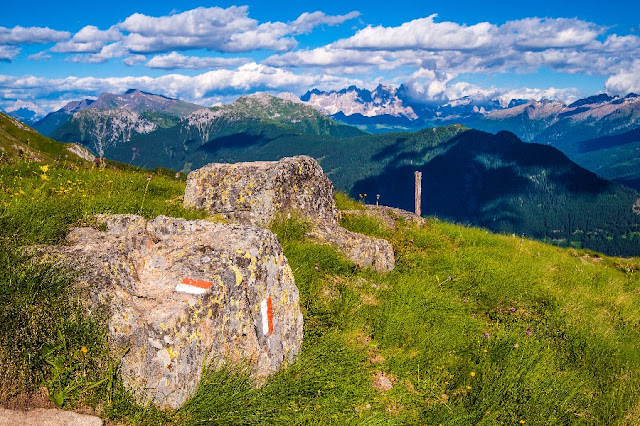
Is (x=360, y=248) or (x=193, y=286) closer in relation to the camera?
(x=193, y=286)

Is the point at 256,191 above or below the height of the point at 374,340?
above

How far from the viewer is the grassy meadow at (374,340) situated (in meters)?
5.11

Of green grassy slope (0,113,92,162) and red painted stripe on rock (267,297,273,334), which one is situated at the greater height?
green grassy slope (0,113,92,162)

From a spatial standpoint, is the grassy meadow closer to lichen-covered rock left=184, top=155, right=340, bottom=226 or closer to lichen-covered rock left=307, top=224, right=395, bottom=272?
lichen-covered rock left=307, top=224, right=395, bottom=272

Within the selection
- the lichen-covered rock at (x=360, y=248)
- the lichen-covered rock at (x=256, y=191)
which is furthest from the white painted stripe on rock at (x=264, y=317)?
the lichen-covered rock at (x=256, y=191)

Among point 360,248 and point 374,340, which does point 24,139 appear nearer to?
point 360,248

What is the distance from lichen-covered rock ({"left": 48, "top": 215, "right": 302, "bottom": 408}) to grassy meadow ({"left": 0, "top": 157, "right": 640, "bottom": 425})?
0.23 meters

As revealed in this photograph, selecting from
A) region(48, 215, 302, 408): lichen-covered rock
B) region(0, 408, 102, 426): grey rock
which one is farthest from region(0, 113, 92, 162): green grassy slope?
region(0, 408, 102, 426): grey rock

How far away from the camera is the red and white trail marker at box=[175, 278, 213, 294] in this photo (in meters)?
6.16

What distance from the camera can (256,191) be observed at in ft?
44.7

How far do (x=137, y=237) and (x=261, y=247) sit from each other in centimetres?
201

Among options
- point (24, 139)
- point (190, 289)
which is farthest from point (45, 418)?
point (24, 139)

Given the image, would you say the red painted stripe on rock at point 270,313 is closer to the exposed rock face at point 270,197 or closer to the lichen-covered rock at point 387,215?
the exposed rock face at point 270,197

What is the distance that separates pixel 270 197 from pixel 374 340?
6.14 m
